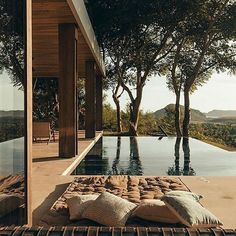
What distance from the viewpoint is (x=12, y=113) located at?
6.68ft

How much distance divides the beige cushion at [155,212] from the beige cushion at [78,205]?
0.42 m

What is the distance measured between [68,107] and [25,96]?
4.75m

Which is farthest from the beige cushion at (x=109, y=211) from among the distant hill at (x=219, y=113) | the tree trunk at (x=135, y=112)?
the distant hill at (x=219, y=113)

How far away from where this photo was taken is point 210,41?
690 inches

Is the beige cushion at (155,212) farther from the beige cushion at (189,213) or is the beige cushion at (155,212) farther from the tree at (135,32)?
the tree at (135,32)

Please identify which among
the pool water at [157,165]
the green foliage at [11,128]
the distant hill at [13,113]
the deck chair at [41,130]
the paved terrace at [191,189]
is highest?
the distant hill at [13,113]

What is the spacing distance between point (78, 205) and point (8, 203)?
107cm

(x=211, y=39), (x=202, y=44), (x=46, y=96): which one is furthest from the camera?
(x=46, y=96)

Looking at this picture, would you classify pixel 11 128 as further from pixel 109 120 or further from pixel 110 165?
pixel 109 120

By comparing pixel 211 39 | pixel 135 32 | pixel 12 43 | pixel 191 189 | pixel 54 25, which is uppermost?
pixel 135 32

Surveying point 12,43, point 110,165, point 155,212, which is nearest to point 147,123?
point 110,165

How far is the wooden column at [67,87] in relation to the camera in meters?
6.96

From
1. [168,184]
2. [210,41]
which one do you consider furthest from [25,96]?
[210,41]

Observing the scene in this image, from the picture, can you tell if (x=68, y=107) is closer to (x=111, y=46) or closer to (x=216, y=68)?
(x=111, y=46)
